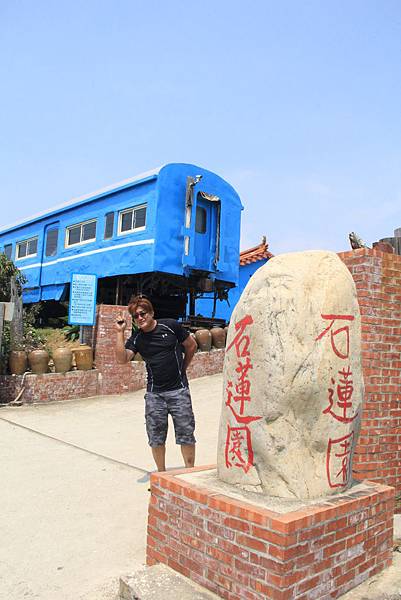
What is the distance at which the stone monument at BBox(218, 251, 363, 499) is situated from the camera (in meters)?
2.62

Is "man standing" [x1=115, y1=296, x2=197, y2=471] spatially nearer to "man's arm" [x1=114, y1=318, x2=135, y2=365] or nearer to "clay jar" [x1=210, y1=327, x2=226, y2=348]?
"man's arm" [x1=114, y1=318, x2=135, y2=365]

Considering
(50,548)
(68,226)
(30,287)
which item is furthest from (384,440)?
(30,287)

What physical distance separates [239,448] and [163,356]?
1.37m

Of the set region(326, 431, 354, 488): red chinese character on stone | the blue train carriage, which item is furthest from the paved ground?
the blue train carriage

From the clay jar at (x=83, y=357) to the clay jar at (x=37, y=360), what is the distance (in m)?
0.57

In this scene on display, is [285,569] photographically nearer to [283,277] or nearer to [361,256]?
[283,277]

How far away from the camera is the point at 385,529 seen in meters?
2.90

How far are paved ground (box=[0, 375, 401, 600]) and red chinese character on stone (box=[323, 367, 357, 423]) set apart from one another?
0.88 metres

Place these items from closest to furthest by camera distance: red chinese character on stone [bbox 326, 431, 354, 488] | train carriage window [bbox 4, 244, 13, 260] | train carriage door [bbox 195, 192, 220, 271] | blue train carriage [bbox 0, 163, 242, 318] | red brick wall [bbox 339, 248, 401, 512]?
red chinese character on stone [bbox 326, 431, 354, 488]
red brick wall [bbox 339, 248, 401, 512]
blue train carriage [bbox 0, 163, 242, 318]
train carriage door [bbox 195, 192, 220, 271]
train carriage window [bbox 4, 244, 13, 260]

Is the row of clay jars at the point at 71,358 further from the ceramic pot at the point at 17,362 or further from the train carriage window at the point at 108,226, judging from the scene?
the train carriage window at the point at 108,226

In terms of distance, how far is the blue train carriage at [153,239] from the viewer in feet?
34.6

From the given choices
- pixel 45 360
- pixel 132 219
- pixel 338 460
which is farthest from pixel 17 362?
pixel 338 460

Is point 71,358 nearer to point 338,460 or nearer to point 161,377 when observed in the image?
point 161,377

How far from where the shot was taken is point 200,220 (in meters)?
11.5
